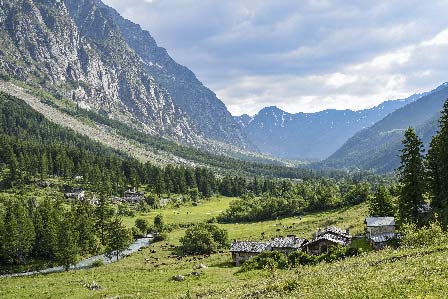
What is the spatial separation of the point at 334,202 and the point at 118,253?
8482 centimetres

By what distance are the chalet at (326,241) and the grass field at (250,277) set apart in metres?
14.1

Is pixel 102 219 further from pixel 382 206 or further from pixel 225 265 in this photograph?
pixel 382 206

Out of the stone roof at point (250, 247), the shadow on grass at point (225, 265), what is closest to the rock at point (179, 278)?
the shadow on grass at point (225, 265)

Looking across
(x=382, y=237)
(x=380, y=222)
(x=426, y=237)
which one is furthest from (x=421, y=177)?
(x=426, y=237)

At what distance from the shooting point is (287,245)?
87.4 m

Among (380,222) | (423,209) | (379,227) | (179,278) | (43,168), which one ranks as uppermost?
(43,168)

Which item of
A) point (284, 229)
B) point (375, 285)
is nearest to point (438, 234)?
point (375, 285)

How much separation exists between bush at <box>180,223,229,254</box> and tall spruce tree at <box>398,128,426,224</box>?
179 feet

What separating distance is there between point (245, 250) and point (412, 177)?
36324mm

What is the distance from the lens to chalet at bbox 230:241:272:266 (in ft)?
283

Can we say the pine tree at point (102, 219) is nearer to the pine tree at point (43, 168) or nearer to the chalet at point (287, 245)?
the chalet at point (287, 245)

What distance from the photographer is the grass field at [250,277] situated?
24.2 m

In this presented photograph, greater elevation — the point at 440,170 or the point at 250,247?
the point at 440,170

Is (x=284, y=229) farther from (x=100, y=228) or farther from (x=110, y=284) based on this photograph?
(x=110, y=284)
